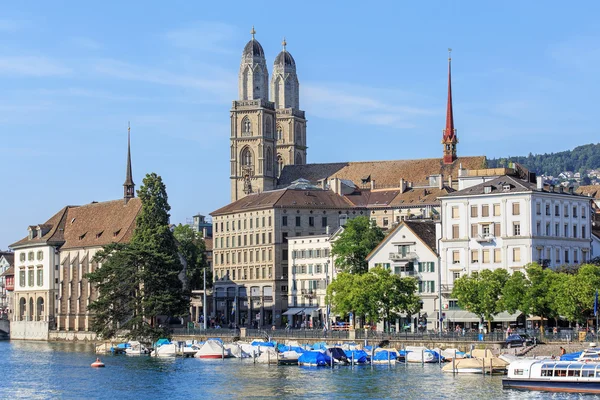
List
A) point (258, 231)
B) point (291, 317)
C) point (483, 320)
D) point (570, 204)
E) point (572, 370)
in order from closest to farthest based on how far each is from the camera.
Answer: point (572, 370), point (483, 320), point (570, 204), point (291, 317), point (258, 231)

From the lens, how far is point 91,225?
17712 centimetres

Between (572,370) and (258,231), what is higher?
(258,231)

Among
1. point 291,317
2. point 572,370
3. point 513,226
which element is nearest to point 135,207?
point 291,317

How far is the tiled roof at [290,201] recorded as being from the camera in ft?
546

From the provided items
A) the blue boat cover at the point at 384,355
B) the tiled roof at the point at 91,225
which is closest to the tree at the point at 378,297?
the blue boat cover at the point at 384,355

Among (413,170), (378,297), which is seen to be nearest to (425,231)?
(378,297)

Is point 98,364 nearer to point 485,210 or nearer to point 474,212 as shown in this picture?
point 474,212

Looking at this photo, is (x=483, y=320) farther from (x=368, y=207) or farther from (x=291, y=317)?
(x=368, y=207)

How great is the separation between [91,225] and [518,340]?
89.4 m

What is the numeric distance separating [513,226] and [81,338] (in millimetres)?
63967

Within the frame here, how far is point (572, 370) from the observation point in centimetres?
8231

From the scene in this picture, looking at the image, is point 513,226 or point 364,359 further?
point 513,226

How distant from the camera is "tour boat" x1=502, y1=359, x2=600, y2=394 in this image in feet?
267

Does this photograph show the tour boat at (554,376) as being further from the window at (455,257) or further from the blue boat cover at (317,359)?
the window at (455,257)
